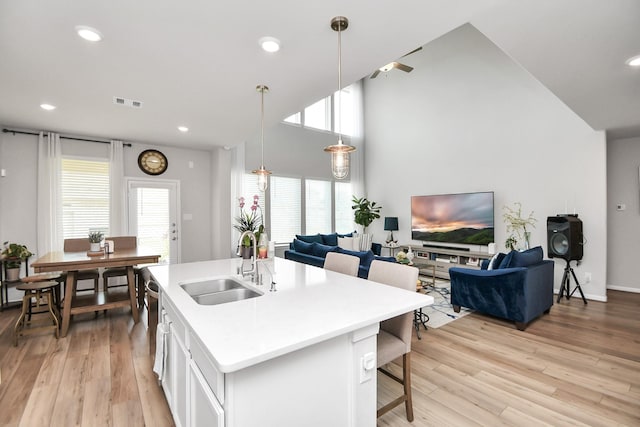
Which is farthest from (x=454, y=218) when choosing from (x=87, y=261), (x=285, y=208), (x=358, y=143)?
(x=87, y=261)

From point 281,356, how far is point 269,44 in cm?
203

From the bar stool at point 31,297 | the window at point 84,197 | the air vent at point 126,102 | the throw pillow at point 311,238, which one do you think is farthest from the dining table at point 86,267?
the throw pillow at point 311,238

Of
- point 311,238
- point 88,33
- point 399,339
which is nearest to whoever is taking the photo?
point 399,339

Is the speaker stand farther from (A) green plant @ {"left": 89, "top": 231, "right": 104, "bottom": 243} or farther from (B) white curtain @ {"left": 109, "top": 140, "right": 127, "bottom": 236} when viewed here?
(B) white curtain @ {"left": 109, "top": 140, "right": 127, "bottom": 236}

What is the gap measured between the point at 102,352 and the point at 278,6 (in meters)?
3.28

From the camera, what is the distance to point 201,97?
3156 millimetres

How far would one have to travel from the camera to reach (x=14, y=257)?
3.95 metres

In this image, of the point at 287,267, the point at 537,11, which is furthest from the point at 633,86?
the point at 287,267

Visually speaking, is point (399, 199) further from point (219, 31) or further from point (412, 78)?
point (219, 31)

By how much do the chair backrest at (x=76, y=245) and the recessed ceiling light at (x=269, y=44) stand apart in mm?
3583

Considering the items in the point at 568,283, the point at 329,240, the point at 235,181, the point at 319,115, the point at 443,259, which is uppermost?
the point at 319,115

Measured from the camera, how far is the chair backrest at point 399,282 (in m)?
1.85

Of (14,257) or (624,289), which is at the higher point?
(14,257)

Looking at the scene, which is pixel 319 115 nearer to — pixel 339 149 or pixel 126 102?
pixel 126 102
